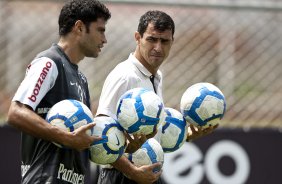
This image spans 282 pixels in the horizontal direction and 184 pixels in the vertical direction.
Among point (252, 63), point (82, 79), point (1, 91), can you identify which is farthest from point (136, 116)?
point (252, 63)

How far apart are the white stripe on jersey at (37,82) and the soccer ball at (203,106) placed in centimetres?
129

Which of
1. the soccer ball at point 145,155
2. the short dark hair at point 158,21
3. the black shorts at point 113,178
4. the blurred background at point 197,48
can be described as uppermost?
the blurred background at point 197,48

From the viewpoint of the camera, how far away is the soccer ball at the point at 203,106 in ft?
18.5

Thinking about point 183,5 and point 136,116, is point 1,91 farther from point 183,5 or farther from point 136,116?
point 136,116

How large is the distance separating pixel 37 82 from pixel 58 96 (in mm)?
234

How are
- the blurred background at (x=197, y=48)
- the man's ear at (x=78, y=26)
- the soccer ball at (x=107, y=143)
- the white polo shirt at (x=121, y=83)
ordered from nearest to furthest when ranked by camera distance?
1. the soccer ball at (x=107, y=143)
2. the man's ear at (x=78, y=26)
3. the white polo shirt at (x=121, y=83)
4. the blurred background at (x=197, y=48)

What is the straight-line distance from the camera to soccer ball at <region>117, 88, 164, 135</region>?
494cm

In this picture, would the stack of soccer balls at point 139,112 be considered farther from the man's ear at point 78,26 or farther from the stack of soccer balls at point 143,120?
the man's ear at point 78,26

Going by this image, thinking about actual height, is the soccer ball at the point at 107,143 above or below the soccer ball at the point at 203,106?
below

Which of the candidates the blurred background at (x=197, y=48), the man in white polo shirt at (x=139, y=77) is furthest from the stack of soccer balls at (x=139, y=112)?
the blurred background at (x=197, y=48)

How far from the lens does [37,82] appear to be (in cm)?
467

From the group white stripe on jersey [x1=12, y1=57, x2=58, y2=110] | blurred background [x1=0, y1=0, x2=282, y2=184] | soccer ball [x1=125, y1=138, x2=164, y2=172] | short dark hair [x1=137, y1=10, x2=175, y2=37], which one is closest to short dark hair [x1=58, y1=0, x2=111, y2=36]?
white stripe on jersey [x1=12, y1=57, x2=58, y2=110]

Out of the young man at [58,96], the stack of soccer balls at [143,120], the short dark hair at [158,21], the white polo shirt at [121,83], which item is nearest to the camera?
the young man at [58,96]

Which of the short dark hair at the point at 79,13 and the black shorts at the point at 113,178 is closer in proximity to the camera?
the short dark hair at the point at 79,13
